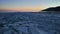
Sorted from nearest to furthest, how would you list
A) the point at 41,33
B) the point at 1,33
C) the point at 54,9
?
the point at 1,33 → the point at 41,33 → the point at 54,9

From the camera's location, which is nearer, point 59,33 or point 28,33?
point 28,33

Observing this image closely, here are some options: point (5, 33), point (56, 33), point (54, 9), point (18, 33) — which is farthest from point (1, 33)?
point (54, 9)

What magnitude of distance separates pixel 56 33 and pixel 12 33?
3.92 feet

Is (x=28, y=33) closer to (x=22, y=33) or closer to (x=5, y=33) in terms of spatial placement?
(x=22, y=33)

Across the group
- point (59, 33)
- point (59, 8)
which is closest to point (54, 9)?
point (59, 8)

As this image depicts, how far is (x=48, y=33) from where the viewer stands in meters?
3.17

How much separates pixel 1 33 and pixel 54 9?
23.3 metres

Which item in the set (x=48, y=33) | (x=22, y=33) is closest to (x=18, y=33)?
(x=22, y=33)

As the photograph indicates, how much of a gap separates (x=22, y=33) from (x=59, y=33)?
3.40 feet

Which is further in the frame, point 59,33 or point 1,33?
point 59,33

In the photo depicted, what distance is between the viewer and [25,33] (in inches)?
114

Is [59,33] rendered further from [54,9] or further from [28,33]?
[54,9]

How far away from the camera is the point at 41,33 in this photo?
3121 millimetres

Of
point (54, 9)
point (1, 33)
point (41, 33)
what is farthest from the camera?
point (54, 9)
